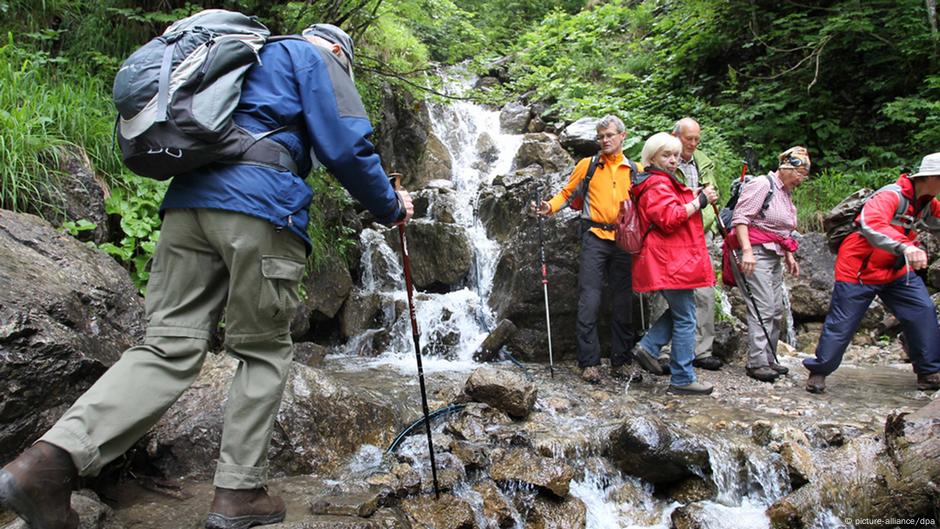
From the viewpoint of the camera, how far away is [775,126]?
10.7 m

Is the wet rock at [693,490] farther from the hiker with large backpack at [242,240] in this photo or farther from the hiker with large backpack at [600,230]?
the hiker with large backpack at [242,240]

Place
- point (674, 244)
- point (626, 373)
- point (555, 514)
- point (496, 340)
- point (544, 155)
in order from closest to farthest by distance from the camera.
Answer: point (555, 514)
point (674, 244)
point (626, 373)
point (496, 340)
point (544, 155)

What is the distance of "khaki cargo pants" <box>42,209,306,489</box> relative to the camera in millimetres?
2344

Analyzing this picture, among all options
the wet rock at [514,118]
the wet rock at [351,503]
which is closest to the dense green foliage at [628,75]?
the wet rock at [514,118]

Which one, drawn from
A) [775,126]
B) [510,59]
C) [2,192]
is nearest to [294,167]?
[2,192]

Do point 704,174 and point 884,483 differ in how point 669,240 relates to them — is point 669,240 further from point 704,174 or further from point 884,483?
point 884,483

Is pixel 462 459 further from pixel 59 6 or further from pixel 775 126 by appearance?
pixel 775 126

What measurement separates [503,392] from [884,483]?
2.59 meters

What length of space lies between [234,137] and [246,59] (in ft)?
1.17

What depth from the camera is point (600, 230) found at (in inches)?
227

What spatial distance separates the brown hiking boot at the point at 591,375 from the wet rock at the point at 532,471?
2093mm

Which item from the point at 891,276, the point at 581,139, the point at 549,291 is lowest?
the point at 549,291

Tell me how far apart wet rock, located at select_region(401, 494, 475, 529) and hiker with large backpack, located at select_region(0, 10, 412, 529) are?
2.79 feet

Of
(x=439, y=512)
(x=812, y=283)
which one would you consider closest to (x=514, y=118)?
(x=812, y=283)
